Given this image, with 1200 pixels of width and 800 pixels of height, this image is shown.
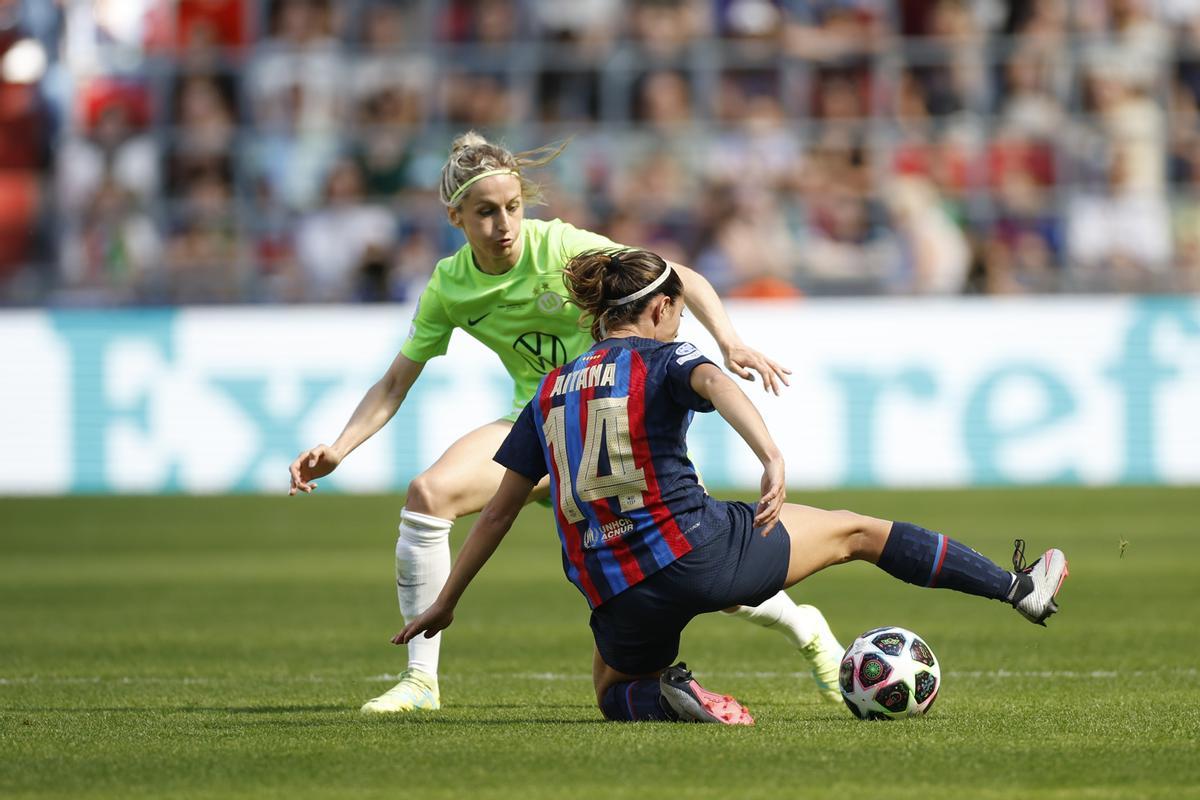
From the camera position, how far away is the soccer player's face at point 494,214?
22.3ft

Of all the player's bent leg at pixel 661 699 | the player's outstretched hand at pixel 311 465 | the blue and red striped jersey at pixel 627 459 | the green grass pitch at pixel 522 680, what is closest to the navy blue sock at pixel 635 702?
the player's bent leg at pixel 661 699

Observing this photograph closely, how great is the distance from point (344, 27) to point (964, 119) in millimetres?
6810

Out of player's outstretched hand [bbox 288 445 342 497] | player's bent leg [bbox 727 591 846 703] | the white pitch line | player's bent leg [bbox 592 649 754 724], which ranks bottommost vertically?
the white pitch line

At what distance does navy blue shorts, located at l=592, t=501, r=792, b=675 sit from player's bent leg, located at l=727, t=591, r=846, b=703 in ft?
3.27

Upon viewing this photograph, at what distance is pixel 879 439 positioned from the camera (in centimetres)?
1641

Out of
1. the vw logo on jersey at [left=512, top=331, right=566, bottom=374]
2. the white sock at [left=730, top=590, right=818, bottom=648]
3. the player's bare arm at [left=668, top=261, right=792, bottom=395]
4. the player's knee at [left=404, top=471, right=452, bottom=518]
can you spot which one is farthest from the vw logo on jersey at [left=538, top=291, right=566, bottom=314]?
the white sock at [left=730, top=590, right=818, bottom=648]

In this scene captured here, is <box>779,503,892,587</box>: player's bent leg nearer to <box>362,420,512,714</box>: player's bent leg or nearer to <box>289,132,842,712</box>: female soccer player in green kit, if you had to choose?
<box>289,132,842,712</box>: female soccer player in green kit

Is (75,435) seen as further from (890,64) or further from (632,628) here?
(632,628)

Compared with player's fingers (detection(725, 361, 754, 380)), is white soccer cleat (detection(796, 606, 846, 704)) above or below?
below

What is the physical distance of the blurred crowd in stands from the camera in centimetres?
1809

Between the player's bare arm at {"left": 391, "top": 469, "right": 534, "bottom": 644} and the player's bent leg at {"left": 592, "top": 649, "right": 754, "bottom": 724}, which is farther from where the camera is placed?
the player's bare arm at {"left": 391, "top": 469, "right": 534, "bottom": 644}

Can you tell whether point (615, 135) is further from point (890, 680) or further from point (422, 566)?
point (890, 680)

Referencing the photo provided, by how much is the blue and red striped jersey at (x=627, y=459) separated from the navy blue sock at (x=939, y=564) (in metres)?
0.68

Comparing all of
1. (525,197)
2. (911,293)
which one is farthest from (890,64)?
(525,197)
